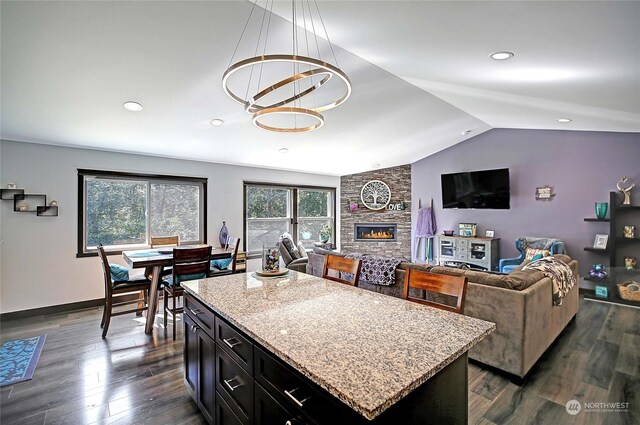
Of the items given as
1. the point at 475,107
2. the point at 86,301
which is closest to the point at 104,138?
the point at 86,301

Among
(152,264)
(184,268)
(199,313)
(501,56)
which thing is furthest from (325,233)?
(199,313)

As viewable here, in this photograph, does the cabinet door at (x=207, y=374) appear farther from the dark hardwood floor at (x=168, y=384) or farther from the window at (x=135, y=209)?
the window at (x=135, y=209)

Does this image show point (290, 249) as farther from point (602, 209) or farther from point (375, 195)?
point (602, 209)

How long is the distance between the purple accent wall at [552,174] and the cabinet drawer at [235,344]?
607 cm

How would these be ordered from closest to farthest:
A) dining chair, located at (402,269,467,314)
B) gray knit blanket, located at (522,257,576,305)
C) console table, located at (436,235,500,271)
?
1. dining chair, located at (402,269,467,314)
2. gray knit blanket, located at (522,257,576,305)
3. console table, located at (436,235,500,271)

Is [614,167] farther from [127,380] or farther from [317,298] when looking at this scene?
[127,380]

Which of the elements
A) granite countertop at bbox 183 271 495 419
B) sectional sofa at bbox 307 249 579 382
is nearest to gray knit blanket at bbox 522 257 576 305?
sectional sofa at bbox 307 249 579 382

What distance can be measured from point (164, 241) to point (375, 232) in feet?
16.2

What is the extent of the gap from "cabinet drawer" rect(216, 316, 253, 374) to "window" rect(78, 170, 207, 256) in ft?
13.1

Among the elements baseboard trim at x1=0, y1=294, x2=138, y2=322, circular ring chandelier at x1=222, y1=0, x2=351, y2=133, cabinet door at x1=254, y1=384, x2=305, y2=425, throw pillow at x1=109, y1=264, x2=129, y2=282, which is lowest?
baseboard trim at x1=0, y1=294, x2=138, y2=322

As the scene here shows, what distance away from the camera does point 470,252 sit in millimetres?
6117

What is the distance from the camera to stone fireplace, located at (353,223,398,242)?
7715 mm

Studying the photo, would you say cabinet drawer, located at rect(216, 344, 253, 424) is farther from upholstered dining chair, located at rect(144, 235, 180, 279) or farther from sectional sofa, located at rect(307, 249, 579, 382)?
upholstered dining chair, located at rect(144, 235, 180, 279)

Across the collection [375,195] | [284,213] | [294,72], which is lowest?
[284,213]
